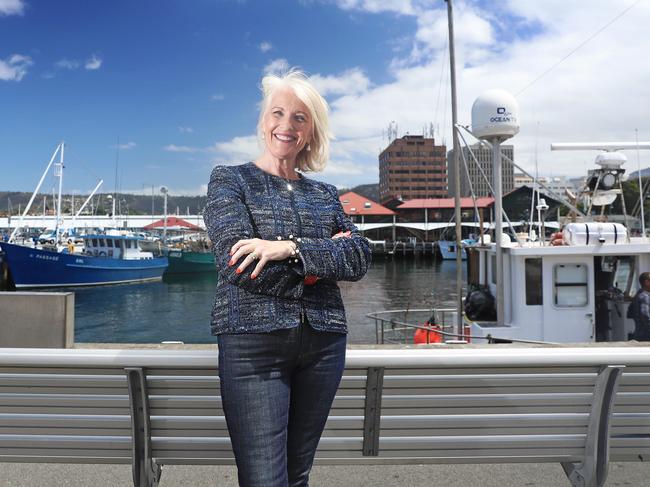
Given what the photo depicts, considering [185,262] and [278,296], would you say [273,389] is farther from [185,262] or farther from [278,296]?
[185,262]

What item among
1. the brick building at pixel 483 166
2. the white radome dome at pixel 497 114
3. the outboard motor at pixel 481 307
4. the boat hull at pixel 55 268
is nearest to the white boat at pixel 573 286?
the outboard motor at pixel 481 307

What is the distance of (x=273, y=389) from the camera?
1.71m

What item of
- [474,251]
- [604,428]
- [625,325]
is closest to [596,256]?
[625,325]

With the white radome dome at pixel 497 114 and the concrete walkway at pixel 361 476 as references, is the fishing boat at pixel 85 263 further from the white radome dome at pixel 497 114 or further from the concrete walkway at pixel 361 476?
the concrete walkway at pixel 361 476

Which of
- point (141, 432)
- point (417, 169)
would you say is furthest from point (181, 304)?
point (417, 169)

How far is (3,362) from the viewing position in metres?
2.23

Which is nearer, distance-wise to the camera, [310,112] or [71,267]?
[310,112]

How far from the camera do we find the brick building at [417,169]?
142750mm

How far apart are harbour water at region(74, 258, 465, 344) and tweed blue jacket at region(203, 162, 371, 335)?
1379 cm

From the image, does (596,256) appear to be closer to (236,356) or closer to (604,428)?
(604,428)

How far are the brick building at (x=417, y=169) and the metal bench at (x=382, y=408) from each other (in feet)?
463

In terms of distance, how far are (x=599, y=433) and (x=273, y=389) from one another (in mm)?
1811

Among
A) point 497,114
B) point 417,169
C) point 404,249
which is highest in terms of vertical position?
point 417,169

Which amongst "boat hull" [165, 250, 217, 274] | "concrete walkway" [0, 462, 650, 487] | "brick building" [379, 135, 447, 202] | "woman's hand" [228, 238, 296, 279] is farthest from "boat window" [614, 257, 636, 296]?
"brick building" [379, 135, 447, 202]
